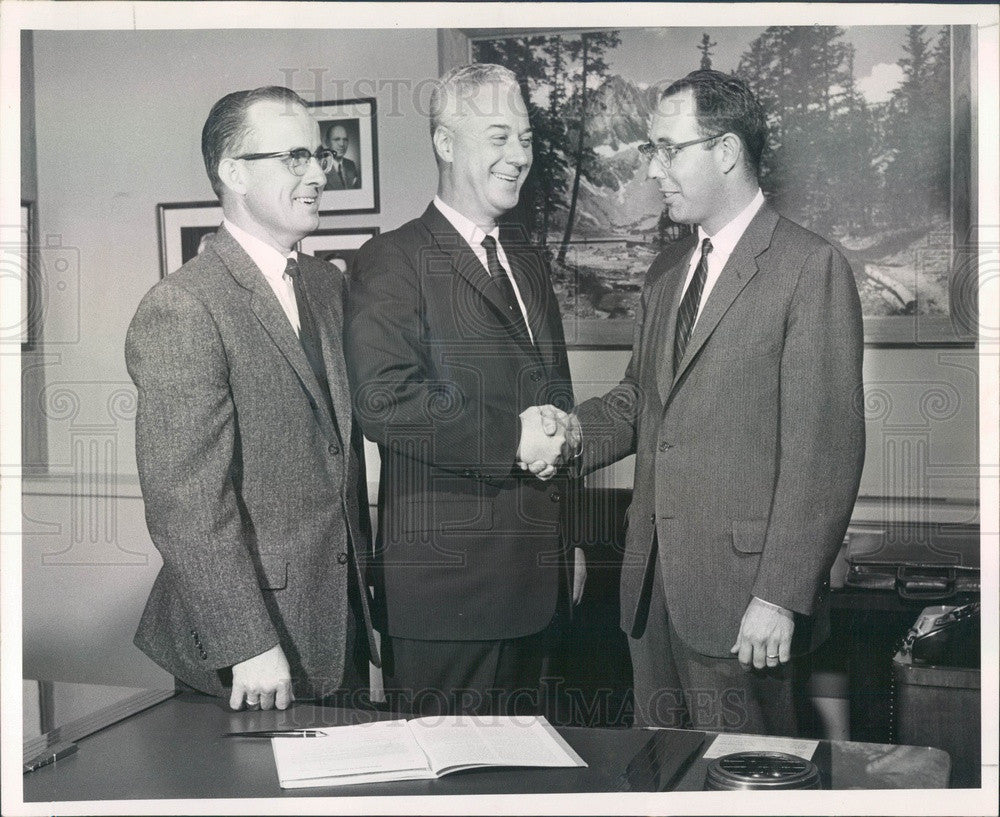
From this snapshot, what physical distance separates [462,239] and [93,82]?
98 centimetres

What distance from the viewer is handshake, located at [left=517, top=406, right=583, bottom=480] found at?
102 inches

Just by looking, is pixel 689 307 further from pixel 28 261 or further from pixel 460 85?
pixel 28 261

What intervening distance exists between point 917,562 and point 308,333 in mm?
1612

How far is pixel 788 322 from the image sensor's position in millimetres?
2508

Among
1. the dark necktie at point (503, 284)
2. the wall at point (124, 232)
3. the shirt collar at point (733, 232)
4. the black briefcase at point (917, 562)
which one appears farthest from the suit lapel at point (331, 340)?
the black briefcase at point (917, 562)

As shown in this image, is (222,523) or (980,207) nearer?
(222,523)

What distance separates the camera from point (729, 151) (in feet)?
8.38

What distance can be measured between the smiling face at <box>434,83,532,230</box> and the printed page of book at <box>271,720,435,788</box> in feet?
4.11

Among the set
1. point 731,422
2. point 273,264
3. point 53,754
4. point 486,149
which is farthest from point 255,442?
point 731,422

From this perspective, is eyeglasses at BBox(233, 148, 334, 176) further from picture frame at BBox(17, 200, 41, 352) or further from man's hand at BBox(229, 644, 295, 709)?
man's hand at BBox(229, 644, 295, 709)

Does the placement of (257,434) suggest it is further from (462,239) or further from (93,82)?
(93,82)

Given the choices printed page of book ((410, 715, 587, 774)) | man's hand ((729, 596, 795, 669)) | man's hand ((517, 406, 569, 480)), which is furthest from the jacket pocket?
printed page of book ((410, 715, 587, 774))

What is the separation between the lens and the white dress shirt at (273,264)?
8.29 feet

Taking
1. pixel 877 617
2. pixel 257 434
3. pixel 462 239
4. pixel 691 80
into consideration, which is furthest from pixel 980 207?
pixel 257 434
